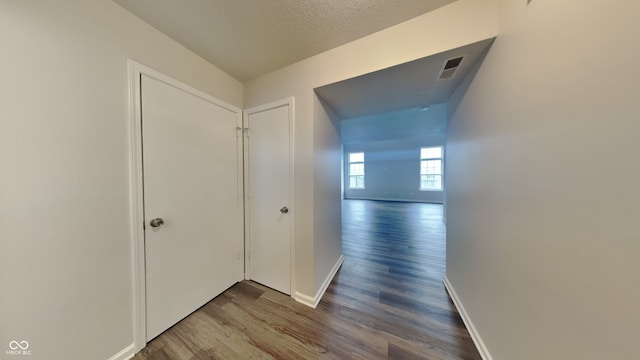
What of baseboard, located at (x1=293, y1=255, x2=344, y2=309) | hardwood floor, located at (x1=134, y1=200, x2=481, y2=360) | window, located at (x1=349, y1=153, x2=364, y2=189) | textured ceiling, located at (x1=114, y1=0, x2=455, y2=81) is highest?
textured ceiling, located at (x1=114, y1=0, x2=455, y2=81)

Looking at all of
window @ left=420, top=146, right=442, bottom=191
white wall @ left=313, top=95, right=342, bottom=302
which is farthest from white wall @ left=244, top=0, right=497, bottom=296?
window @ left=420, top=146, right=442, bottom=191

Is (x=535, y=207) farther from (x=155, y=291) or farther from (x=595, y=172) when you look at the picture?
(x=155, y=291)

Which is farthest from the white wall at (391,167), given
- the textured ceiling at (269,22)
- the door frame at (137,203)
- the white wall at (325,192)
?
the door frame at (137,203)

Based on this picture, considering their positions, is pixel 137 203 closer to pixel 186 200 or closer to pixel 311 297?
pixel 186 200

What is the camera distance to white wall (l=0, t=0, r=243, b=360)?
2.84 ft

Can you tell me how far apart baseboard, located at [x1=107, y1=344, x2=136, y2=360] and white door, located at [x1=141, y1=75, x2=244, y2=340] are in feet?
0.37

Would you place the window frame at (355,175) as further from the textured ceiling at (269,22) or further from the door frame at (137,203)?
the door frame at (137,203)

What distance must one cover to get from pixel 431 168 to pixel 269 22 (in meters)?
8.68

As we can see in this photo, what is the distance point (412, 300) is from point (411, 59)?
7.52 feet

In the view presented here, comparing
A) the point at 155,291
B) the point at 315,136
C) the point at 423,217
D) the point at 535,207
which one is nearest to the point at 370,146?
the point at 423,217

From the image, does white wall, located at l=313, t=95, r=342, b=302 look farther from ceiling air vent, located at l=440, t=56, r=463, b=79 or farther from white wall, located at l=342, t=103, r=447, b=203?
white wall, located at l=342, t=103, r=447, b=203

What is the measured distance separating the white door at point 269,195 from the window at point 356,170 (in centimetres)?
770

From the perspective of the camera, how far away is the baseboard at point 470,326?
48.3 inches

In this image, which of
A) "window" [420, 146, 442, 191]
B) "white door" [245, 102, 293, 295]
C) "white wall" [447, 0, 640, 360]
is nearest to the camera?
"white wall" [447, 0, 640, 360]
